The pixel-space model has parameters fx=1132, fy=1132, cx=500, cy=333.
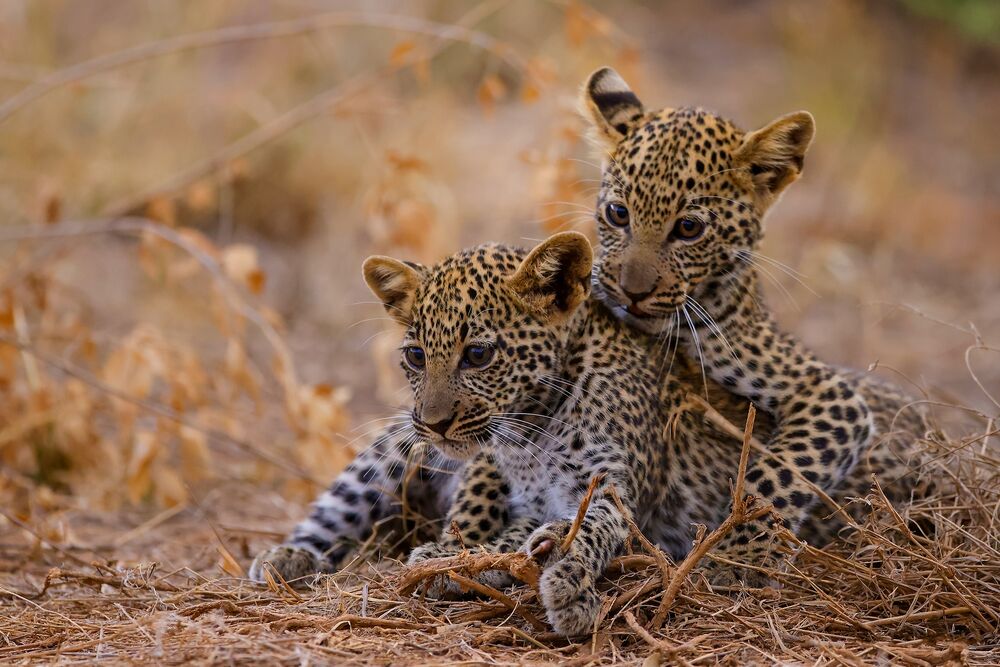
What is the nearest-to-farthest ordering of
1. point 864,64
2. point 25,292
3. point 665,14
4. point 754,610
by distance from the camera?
1. point 754,610
2. point 25,292
3. point 864,64
4. point 665,14

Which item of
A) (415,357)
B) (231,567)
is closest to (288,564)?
(231,567)

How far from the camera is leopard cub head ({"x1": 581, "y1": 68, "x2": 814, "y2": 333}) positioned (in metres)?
4.80

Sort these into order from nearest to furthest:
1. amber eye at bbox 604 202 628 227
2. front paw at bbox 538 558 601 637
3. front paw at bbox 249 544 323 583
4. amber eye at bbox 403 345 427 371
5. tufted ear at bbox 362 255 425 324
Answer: front paw at bbox 538 558 601 637 → amber eye at bbox 403 345 427 371 → tufted ear at bbox 362 255 425 324 → amber eye at bbox 604 202 628 227 → front paw at bbox 249 544 323 583

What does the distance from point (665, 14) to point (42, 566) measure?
625 inches

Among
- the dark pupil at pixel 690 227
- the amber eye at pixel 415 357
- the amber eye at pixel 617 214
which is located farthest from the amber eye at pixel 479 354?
the dark pupil at pixel 690 227

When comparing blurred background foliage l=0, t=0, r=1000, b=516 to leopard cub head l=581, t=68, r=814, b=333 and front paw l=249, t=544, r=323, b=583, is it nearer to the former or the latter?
leopard cub head l=581, t=68, r=814, b=333

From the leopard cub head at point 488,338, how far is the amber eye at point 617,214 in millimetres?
510

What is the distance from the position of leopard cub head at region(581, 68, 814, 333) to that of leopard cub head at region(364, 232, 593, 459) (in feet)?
1.13

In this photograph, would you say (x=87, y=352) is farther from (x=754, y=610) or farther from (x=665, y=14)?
(x=665, y=14)

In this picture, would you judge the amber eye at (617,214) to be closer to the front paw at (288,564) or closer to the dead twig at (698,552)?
the dead twig at (698,552)

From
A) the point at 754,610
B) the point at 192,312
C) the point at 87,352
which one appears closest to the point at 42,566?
the point at 87,352

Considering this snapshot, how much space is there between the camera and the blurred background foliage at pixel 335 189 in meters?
7.29

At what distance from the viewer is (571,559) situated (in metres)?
4.05

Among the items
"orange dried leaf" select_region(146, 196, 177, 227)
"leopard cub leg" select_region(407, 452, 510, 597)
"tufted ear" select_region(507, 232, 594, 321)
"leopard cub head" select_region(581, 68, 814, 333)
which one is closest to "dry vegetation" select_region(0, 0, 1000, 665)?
"orange dried leaf" select_region(146, 196, 177, 227)
